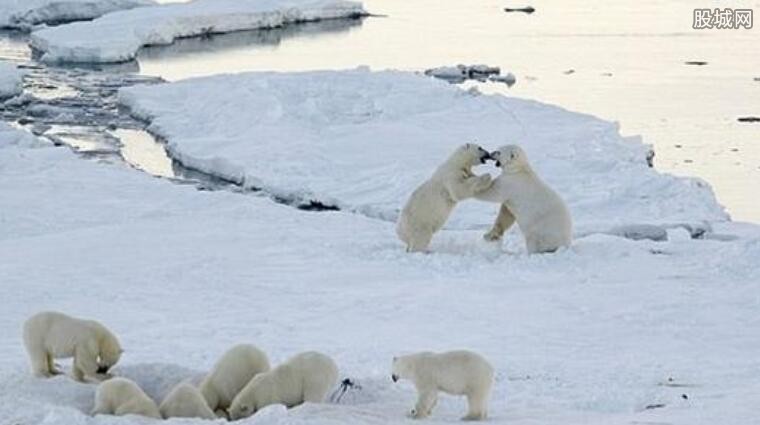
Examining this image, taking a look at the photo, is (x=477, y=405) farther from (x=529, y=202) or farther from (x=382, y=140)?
(x=382, y=140)

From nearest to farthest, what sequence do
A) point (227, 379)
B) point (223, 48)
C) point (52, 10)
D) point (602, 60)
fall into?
1. point (227, 379)
2. point (602, 60)
3. point (223, 48)
4. point (52, 10)

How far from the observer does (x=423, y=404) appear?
4910mm

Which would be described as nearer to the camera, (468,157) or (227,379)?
(227,379)

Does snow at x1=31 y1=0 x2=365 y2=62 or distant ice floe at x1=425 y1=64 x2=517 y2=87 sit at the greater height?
snow at x1=31 y1=0 x2=365 y2=62

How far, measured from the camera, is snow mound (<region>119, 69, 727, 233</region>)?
43.4ft

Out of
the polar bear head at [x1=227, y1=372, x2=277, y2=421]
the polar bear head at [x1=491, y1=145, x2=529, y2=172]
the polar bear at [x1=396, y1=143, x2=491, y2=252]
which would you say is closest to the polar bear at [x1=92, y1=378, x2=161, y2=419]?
the polar bear head at [x1=227, y1=372, x2=277, y2=421]

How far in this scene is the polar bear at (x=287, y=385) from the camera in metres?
5.01

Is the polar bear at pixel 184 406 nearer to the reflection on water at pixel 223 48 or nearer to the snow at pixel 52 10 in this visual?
the reflection on water at pixel 223 48

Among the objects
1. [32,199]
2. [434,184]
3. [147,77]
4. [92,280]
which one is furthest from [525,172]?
[147,77]

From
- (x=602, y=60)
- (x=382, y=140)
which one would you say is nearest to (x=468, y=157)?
(x=382, y=140)

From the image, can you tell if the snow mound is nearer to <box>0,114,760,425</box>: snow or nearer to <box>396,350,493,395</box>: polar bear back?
<box>0,114,760,425</box>: snow

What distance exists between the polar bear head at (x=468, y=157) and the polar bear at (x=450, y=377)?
426 centimetres

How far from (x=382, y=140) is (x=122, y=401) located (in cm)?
1175

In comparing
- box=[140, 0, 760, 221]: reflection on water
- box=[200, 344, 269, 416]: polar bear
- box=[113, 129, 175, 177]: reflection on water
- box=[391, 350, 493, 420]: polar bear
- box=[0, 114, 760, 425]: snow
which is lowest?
box=[113, 129, 175, 177]: reflection on water
